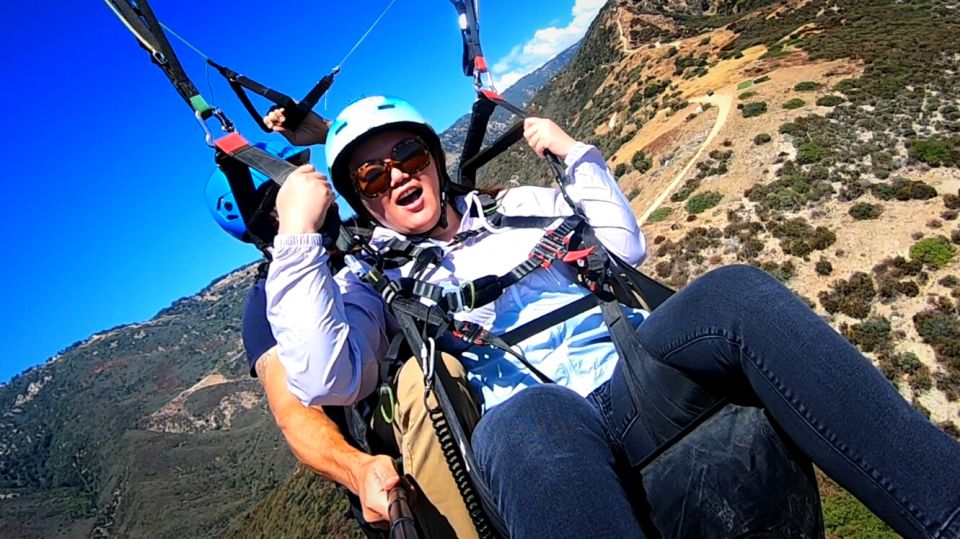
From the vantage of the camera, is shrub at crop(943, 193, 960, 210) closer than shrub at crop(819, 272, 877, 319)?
No

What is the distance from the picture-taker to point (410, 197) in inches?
125

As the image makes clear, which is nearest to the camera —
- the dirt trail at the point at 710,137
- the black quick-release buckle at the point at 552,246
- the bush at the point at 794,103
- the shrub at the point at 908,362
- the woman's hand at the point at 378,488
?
the woman's hand at the point at 378,488

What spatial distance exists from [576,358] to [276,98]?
347 cm

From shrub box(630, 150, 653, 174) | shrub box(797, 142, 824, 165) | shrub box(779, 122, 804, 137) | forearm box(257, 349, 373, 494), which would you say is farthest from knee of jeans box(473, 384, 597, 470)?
shrub box(630, 150, 653, 174)

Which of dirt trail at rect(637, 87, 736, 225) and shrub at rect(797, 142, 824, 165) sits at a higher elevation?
dirt trail at rect(637, 87, 736, 225)

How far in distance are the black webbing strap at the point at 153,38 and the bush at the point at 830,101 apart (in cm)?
3896

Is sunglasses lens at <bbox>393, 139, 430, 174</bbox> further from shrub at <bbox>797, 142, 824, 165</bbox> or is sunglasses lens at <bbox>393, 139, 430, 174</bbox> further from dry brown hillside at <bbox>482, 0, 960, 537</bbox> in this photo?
shrub at <bbox>797, 142, 824, 165</bbox>

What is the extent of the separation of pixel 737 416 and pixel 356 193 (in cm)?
233

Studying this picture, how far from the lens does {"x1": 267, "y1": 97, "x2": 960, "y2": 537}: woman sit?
5.66 ft

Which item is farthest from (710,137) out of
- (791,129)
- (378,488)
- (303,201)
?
(378,488)

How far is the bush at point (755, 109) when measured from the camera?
35.8 metres

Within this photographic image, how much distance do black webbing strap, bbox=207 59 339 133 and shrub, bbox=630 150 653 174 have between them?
1509 inches

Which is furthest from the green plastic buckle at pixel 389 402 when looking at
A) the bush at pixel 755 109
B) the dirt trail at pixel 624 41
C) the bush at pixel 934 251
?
the dirt trail at pixel 624 41

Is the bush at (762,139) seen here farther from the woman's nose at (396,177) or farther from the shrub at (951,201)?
the woman's nose at (396,177)
